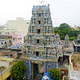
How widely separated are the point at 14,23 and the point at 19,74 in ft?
147

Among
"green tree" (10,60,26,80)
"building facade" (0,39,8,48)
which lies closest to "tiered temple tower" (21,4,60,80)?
"green tree" (10,60,26,80)

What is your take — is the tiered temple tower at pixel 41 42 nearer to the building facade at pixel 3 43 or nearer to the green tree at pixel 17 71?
the green tree at pixel 17 71

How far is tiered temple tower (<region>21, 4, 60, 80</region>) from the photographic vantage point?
18.3 meters

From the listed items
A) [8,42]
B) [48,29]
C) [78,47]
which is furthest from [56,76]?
[8,42]

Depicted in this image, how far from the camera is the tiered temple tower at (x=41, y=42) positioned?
18.3m

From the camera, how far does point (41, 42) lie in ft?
61.0

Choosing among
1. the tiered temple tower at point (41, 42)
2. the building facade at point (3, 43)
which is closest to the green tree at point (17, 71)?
the tiered temple tower at point (41, 42)

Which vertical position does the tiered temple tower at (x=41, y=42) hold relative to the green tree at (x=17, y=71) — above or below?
above

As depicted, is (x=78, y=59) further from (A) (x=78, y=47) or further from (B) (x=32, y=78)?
(B) (x=32, y=78)

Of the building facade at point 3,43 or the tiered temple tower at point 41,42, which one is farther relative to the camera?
the building facade at point 3,43

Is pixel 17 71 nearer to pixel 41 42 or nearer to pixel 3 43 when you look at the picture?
pixel 41 42

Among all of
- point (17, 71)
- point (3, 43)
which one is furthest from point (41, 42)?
point (3, 43)

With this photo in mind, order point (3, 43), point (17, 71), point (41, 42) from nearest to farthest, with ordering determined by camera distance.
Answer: point (17, 71), point (41, 42), point (3, 43)

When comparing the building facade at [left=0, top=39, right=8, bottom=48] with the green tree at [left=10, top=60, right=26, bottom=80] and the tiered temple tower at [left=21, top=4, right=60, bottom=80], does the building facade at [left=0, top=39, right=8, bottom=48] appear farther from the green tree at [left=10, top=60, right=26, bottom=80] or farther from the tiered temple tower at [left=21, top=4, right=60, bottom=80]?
the green tree at [left=10, top=60, right=26, bottom=80]
